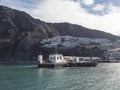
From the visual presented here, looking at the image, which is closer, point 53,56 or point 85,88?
point 85,88

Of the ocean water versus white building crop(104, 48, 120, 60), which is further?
white building crop(104, 48, 120, 60)

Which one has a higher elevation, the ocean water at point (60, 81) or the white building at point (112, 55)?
the white building at point (112, 55)

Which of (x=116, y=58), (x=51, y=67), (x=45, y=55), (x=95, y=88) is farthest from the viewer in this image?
(x=45, y=55)

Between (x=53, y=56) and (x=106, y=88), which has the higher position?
(x=53, y=56)

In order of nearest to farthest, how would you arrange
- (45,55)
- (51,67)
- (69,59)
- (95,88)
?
(95,88)
(51,67)
(69,59)
(45,55)

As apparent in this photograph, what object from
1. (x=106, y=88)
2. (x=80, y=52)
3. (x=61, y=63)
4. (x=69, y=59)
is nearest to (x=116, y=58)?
(x=80, y=52)

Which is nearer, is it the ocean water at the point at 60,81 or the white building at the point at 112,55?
the ocean water at the point at 60,81

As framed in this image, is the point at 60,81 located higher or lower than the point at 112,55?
lower

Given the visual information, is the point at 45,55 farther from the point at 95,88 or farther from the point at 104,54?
the point at 95,88

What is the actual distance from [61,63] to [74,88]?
59400mm

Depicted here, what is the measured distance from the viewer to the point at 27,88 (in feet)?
151

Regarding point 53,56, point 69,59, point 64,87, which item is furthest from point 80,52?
point 64,87

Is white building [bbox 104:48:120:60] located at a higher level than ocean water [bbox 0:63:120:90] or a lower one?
higher

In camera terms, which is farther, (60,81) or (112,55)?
(112,55)
